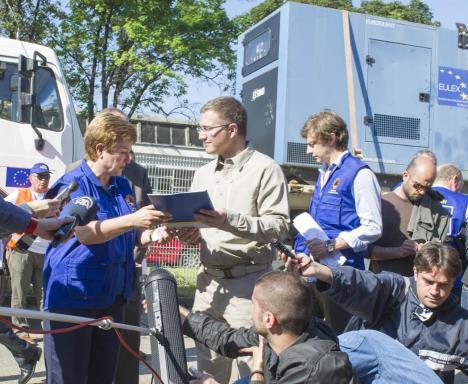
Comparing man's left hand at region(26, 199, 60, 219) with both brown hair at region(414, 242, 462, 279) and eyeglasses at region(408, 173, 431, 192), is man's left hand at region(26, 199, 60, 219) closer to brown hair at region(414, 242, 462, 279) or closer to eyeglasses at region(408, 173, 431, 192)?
brown hair at region(414, 242, 462, 279)

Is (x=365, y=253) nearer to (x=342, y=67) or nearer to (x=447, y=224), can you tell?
(x=447, y=224)

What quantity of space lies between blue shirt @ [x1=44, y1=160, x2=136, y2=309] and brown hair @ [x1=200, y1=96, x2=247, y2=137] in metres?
0.74

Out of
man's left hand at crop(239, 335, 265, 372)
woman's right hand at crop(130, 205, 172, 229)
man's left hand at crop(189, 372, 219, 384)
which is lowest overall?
man's left hand at crop(189, 372, 219, 384)

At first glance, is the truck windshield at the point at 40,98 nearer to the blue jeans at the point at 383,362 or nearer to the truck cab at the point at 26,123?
the truck cab at the point at 26,123

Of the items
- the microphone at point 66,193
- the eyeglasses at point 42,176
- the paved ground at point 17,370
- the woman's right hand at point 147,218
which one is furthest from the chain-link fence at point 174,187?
the woman's right hand at point 147,218

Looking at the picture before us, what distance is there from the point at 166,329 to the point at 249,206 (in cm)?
93

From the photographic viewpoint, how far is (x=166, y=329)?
9.38ft

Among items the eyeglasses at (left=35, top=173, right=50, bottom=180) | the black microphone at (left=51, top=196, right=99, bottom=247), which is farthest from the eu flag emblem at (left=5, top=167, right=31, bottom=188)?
the black microphone at (left=51, top=196, right=99, bottom=247)

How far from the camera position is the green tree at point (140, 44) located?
18.1 m

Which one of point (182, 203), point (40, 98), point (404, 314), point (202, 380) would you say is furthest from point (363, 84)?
point (202, 380)

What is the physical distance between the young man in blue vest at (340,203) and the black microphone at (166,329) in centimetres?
115

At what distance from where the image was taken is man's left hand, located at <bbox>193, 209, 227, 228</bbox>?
312 cm

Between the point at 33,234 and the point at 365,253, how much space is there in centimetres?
219

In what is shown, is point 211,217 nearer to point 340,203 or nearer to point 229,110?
point 229,110
